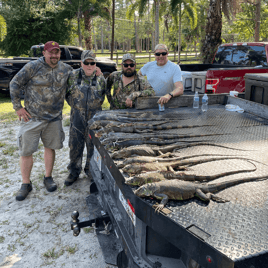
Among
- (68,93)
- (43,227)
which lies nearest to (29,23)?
(68,93)

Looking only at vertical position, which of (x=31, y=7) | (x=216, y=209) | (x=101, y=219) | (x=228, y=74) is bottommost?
(x=101, y=219)

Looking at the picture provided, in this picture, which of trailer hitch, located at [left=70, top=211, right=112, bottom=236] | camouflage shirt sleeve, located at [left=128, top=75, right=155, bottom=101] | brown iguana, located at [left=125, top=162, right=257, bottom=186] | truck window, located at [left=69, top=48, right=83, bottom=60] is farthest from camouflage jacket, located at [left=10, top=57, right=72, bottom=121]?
truck window, located at [left=69, top=48, right=83, bottom=60]

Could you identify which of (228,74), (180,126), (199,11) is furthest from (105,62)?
(199,11)

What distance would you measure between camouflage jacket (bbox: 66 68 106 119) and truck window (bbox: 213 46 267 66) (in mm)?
5178

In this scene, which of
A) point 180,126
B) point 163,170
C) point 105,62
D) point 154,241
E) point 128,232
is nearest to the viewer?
point 154,241

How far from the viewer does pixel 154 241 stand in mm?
1911

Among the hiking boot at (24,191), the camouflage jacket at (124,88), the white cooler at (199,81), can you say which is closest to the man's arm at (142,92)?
the camouflage jacket at (124,88)

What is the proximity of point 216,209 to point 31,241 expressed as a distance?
2.46m

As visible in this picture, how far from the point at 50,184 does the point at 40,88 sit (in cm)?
155

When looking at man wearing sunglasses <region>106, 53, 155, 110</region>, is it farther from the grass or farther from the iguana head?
the grass

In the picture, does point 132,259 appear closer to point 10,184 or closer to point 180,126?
point 180,126

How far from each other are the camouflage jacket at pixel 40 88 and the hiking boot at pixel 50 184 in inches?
40.9

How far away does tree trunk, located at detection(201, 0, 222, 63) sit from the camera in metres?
13.8

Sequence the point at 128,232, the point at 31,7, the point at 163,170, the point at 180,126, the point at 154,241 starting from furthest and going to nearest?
the point at 31,7 → the point at 180,126 → the point at 128,232 → the point at 163,170 → the point at 154,241
